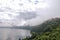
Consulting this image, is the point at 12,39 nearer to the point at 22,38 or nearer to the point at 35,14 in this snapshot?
the point at 22,38

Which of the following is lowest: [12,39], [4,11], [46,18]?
[12,39]

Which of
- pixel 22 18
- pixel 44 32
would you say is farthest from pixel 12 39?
pixel 44 32

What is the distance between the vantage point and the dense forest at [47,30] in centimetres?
244

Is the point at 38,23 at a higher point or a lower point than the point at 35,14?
lower

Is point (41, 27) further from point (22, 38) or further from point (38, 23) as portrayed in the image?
point (22, 38)

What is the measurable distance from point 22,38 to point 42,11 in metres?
0.57

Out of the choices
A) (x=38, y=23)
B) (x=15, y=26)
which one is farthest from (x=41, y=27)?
(x=15, y=26)

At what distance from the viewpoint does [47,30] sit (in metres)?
2.49

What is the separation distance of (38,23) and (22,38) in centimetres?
37

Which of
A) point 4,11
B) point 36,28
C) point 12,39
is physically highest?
point 4,11

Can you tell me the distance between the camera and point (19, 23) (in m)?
2.55

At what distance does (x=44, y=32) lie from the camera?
249 centimetres

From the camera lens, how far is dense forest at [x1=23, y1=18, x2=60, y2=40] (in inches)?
96.1

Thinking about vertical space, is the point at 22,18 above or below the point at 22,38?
above
